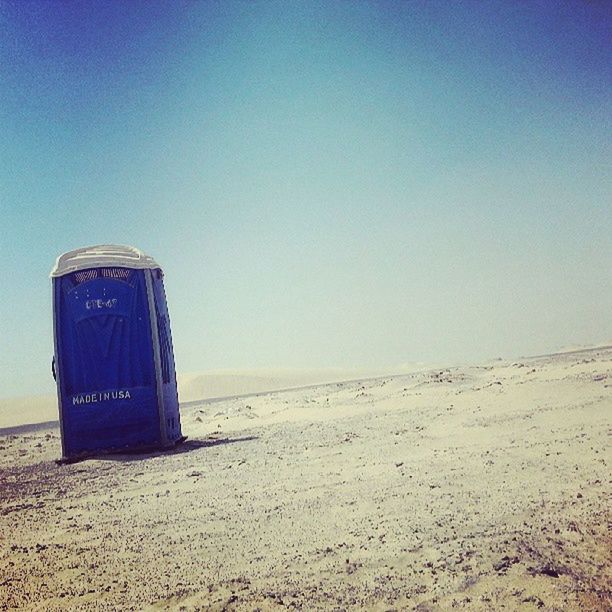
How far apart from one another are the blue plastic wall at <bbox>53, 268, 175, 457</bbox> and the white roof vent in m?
0.10

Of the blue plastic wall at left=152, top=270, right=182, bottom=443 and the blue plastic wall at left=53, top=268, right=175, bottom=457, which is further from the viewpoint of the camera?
the blue plastic wall at left=152, top=270, right=182, bottom=443

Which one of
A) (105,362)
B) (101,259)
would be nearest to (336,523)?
(105,362)

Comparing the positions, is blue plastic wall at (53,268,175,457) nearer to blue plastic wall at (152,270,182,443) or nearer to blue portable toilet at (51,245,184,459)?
blue portable toilet at (51,245,184,459)

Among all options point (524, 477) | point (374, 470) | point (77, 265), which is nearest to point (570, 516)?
point (524, 477)

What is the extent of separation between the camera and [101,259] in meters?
6.62

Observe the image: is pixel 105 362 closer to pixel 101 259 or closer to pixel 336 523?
pixel 101 259

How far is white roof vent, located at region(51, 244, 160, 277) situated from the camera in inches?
259

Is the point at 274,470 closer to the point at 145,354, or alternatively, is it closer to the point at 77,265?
the point at 145,354

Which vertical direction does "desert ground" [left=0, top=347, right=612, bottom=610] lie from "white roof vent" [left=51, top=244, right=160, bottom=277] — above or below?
below

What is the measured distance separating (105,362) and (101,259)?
1.42 m

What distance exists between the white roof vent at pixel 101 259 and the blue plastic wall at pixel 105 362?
0.32ft

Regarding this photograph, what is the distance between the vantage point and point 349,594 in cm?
207

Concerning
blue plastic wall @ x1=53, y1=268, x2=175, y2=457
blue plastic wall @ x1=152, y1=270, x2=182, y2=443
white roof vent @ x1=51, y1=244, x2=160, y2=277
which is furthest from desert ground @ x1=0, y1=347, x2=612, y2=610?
white roof vent @ x1=51, y1=244, x2=160, y2=277

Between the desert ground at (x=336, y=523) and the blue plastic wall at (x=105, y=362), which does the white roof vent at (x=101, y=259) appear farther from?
the desert ground at (x=336, y=523)
